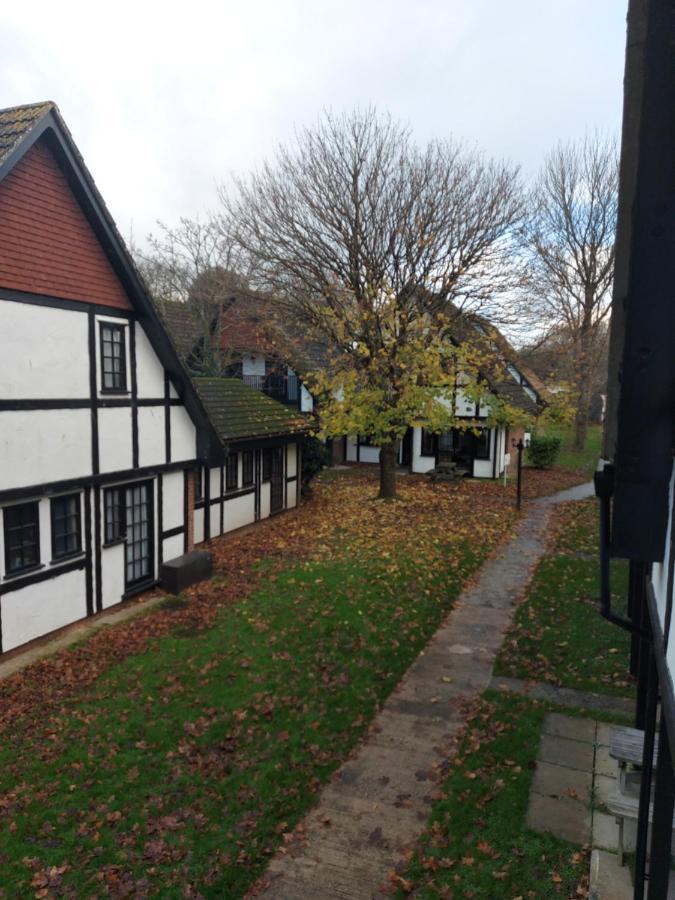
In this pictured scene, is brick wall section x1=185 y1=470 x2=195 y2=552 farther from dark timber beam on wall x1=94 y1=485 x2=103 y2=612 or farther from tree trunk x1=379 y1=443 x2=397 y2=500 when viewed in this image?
tree trunk x1=379 y1=443 x2=397 y2=500

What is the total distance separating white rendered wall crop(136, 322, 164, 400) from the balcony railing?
1840cm

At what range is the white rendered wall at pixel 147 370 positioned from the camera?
12.4m

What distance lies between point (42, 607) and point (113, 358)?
4600mm

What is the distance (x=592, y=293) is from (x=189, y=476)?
27.0m

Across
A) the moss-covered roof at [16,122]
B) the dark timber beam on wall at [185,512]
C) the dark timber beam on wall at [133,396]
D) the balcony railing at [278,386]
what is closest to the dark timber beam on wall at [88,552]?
the dark timber beam on wall at [133,396]

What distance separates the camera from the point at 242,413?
18969mm

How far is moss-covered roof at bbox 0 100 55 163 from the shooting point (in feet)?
30.5

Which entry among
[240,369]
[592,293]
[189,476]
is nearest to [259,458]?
[189,476]

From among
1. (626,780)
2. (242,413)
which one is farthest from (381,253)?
(626,780)

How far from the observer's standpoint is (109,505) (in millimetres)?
12039

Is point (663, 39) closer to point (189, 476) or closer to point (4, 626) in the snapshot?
point (4, 626)

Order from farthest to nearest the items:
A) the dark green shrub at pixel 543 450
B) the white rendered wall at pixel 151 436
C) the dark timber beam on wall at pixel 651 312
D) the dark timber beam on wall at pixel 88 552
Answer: the dark green shrub at pixel 543 450 → the white rendered wall at pixel 151 436 → the dark timber beam on wall at pixel 88 552 → the dark timber beam on wall at pixel 651 312

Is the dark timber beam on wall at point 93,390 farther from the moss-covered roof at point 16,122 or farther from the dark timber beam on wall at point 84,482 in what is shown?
the moss-covered roof at point 16,122

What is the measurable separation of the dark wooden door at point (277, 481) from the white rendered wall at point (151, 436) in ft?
22.6
